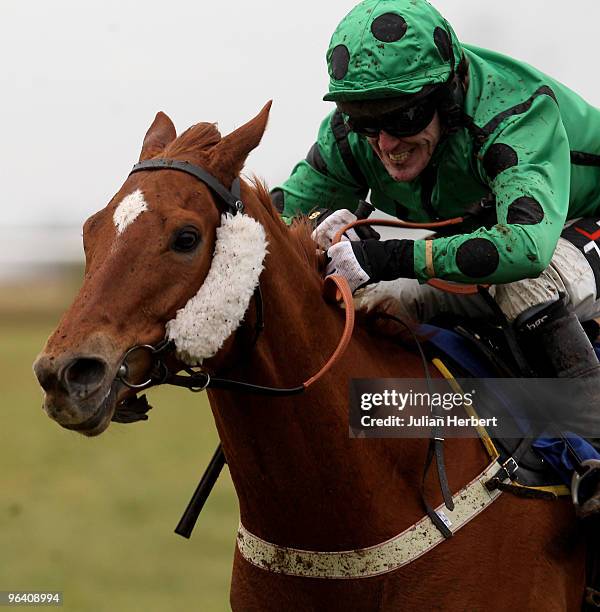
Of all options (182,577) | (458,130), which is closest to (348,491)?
(458,130)

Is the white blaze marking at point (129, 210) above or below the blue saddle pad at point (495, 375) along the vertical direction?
above

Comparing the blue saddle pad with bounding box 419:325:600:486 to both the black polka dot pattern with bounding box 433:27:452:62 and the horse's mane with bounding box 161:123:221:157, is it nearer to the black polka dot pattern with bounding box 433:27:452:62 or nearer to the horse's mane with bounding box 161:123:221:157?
the black polka dot pattern with bounding box 433:27:452:62

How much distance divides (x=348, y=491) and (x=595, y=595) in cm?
104

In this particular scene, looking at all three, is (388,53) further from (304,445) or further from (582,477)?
(582,477)

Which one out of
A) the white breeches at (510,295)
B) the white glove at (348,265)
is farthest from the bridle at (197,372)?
the white breeches at (510,295)

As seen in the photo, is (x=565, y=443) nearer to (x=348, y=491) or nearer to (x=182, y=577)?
(x=348, y=491)

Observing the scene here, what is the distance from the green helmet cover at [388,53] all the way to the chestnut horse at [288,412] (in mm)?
560

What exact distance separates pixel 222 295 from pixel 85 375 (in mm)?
476

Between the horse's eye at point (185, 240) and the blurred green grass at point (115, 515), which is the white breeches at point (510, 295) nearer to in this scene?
the horse's eye at point (185, 240)

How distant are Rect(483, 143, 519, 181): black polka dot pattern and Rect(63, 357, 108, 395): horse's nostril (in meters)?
1.64

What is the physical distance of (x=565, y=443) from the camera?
12.2ft

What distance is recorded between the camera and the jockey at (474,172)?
3.58 meters

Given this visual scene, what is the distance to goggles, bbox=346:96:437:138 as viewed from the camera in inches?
150

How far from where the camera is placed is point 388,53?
372 centimetres
